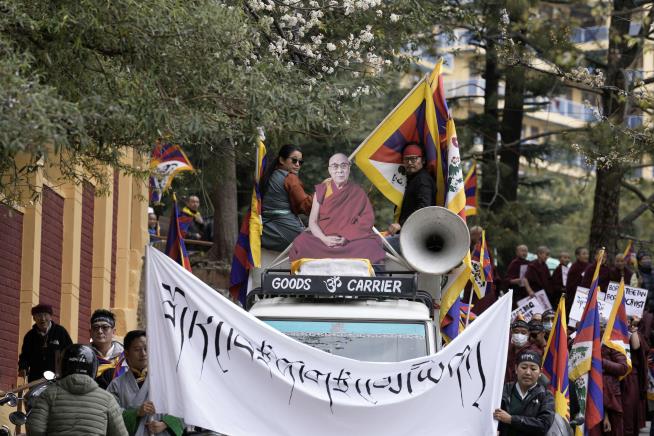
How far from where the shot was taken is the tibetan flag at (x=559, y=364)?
14.7 metres

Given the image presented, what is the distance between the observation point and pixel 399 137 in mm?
14734

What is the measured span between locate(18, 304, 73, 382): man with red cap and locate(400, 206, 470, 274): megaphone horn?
4840mm

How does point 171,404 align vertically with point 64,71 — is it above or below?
below

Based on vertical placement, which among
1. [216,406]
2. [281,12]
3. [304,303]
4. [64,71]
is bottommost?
[216,406]

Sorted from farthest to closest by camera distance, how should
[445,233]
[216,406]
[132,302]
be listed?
[132,302] → [445,233] → [216,406]

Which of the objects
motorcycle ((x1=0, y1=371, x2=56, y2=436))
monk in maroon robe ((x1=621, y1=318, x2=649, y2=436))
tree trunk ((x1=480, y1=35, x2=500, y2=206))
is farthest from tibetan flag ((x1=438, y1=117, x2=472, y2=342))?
tree trunk ((x1=480, y1=35, x2=500, y2=206))

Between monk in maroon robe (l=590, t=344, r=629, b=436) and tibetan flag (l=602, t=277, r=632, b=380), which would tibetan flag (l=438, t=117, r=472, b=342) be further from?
monk in maroon robe (l=590, t=344, r=629, b=436)

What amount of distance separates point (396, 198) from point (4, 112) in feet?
19.1

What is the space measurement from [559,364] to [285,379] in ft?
15.5

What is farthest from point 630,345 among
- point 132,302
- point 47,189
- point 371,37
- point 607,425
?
point 132,302

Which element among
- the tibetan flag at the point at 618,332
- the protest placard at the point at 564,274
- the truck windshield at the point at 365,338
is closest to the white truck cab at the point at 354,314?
the truck windshield at the point at 365,338

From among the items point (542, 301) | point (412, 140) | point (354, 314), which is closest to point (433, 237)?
point (354, 314)

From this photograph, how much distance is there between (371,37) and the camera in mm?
18750

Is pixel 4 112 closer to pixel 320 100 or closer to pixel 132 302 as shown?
pixel 320 100
